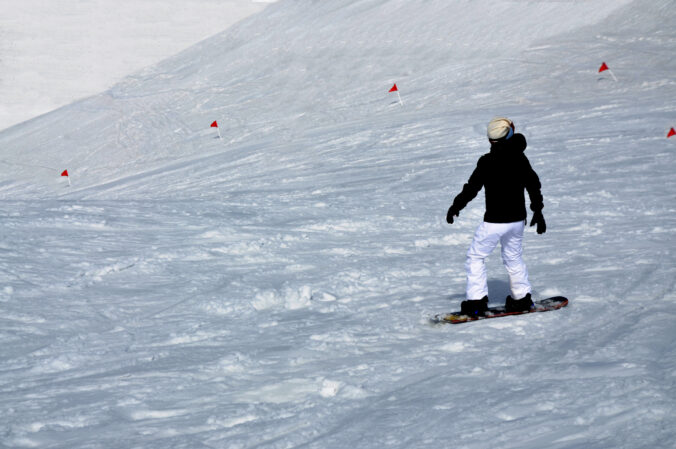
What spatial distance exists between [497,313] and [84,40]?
113 feet

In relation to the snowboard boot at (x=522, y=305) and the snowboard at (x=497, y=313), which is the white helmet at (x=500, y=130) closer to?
the snowboard boot at (x=522, y=305)

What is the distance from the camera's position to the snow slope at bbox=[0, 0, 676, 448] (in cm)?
438

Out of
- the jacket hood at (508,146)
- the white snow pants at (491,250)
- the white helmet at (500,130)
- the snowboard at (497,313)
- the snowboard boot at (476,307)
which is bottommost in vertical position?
the snowboard at (497,313)

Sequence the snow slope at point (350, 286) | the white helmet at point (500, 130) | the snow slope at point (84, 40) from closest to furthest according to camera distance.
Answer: the snow slope at point (350, 286) → the white helmet at point (500, 130) → the snow slope at point (84, 40)

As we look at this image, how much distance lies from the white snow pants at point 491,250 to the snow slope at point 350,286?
27 cm

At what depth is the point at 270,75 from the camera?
25656mm

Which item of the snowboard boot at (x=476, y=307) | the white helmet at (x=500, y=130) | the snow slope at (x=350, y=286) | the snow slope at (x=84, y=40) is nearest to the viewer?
the snow slope at (x=350, y=286)

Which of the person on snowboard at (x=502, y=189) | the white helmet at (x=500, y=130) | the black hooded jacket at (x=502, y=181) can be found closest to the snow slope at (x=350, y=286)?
the person on snowboard at (x=502, y=189)

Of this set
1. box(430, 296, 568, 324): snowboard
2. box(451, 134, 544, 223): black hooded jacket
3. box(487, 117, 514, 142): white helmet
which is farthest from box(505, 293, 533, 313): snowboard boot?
box(487, 117, 514, 142): white helmet

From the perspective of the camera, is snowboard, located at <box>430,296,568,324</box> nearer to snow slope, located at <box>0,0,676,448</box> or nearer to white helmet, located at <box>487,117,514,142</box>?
snow slope, located at <box>0,0,676,448</box>

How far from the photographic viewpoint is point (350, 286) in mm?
7281

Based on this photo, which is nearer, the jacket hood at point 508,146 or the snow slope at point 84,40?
the jacket hood at point 508,146

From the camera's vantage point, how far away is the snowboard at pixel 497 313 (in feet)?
19.2

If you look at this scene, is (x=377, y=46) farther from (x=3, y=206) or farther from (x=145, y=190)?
(x=3, y=206)
